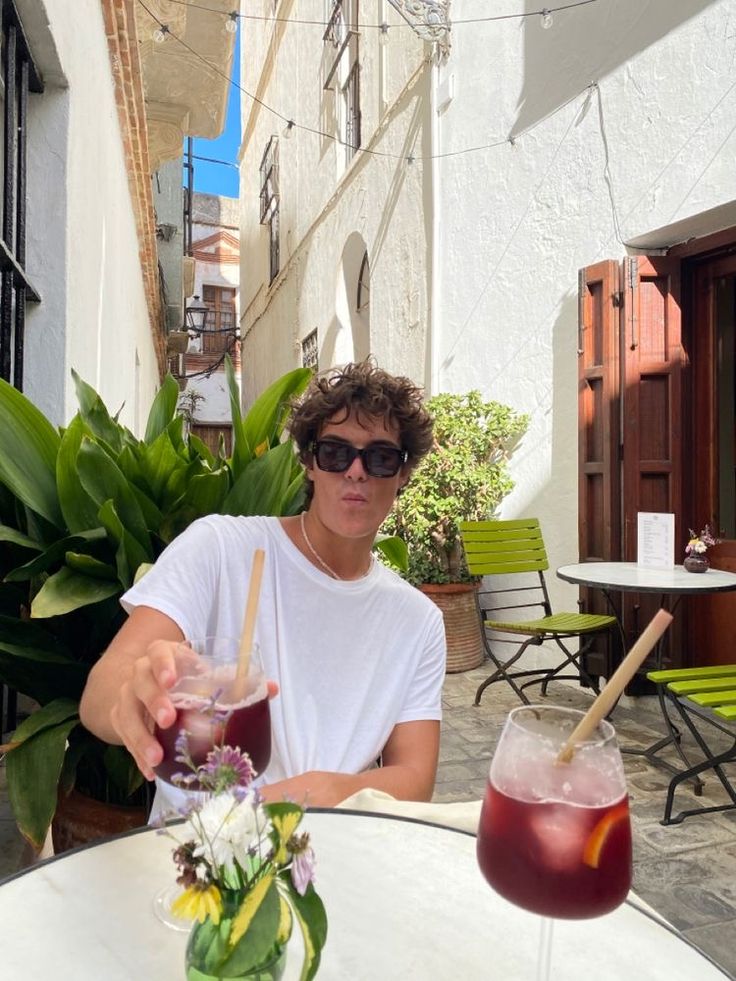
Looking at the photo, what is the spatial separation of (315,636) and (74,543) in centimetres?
75

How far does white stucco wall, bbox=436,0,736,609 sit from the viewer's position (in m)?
4.06

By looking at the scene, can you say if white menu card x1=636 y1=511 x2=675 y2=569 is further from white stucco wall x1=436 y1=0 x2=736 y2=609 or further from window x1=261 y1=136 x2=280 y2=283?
window x1=261 y1=136 x2=280 y2=283

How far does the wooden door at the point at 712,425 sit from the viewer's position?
14.5ft

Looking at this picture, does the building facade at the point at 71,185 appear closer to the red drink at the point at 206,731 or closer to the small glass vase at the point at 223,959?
the red drink at the point at 206,731

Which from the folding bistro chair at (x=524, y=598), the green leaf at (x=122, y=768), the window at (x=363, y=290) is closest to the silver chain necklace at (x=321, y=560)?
the green leaf at (x=122, y=768)

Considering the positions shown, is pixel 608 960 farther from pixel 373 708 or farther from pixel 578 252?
pixel 578 252

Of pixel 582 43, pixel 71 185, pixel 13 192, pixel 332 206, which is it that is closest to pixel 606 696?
pixel 13 192

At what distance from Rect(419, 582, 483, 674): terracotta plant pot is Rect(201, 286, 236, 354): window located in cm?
2126

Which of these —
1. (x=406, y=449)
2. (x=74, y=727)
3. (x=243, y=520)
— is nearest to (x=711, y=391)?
(x=406, y=449)

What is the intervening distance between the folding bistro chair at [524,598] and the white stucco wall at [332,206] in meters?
2.52

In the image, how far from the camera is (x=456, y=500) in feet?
17.8

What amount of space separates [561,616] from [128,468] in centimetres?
322

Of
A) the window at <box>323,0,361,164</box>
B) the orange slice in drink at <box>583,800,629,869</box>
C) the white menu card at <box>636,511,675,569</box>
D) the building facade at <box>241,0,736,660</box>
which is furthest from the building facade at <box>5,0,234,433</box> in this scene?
the window at <box>323,0,361,164</box>

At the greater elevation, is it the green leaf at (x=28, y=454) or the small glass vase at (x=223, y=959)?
the green leaf at (x=28, y=454)
